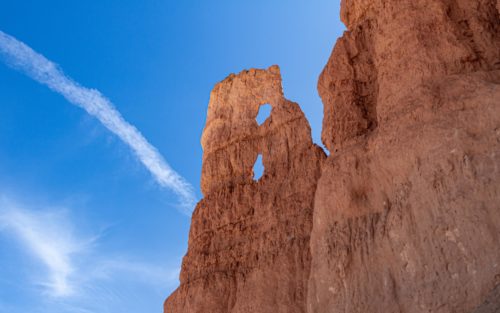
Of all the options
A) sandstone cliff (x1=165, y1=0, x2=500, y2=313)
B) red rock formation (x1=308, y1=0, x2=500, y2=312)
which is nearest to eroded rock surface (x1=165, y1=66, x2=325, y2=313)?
sandstone cliff (x1=165, y1=0, x2=500, y2=313)

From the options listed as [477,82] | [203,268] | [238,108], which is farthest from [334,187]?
[238,108]

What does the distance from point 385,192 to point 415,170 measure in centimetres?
140

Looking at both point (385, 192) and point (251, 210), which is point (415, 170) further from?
point (251, 210)

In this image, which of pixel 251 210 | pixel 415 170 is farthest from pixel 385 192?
pixel 251 210

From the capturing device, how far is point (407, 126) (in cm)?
1418

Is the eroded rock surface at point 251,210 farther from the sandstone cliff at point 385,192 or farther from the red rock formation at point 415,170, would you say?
the red rock formation at point 415,170

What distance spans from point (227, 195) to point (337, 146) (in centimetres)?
955

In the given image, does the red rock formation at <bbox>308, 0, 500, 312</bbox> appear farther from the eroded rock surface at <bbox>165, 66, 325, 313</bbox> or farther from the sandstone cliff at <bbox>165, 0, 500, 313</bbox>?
the eroded rock surface at <bbox>165, 66, 325, 313</bbox>

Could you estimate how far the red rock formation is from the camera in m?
11.8

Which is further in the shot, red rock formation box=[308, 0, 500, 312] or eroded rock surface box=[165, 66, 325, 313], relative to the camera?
eroded rock surface box=[165, 66, 325, 313]

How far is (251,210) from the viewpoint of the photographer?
80.9 feet

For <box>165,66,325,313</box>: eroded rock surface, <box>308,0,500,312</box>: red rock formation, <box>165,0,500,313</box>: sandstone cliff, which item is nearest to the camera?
<box>308,0,500,312</box>: red rock formation

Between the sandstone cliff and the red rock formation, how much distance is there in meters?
0.03

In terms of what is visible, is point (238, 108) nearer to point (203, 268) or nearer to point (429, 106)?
point (203, 268)
